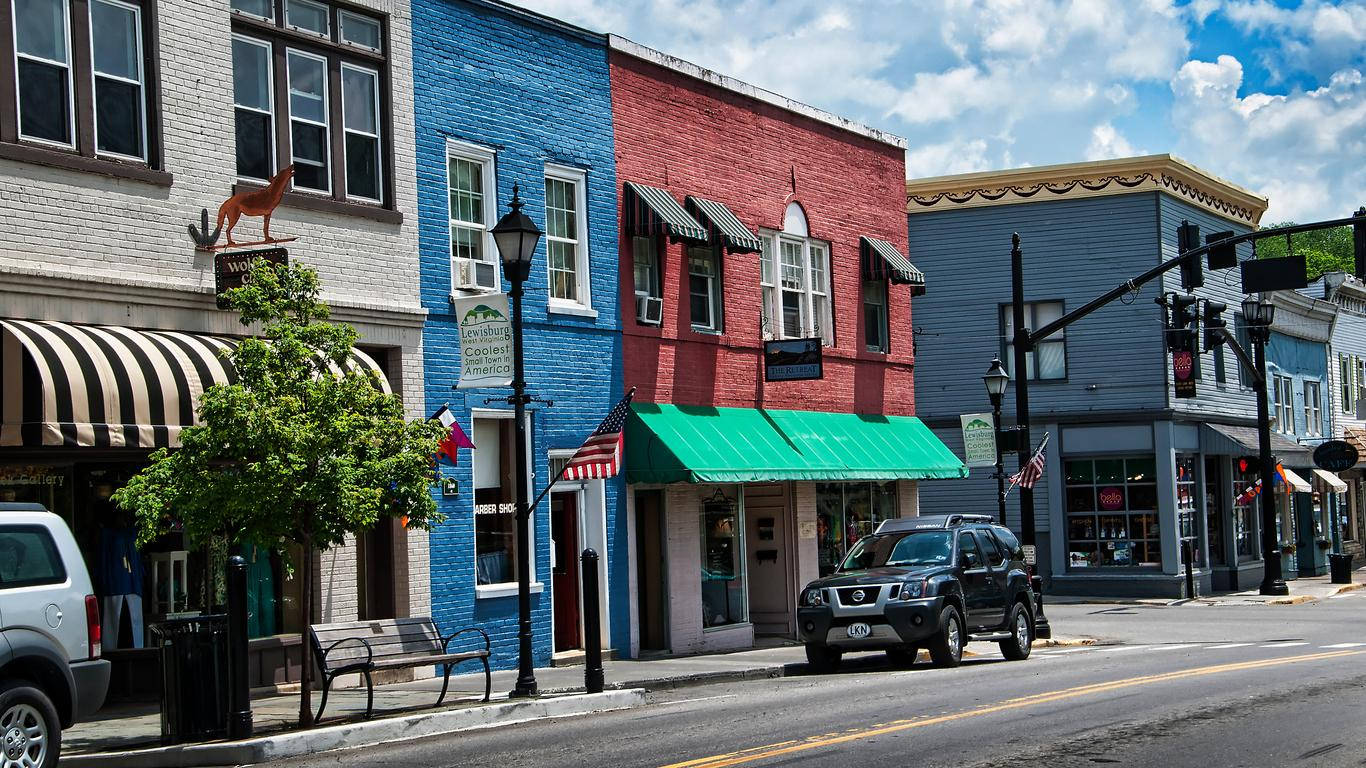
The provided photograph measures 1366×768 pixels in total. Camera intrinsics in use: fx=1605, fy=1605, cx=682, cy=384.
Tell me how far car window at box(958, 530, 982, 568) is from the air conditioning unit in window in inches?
222

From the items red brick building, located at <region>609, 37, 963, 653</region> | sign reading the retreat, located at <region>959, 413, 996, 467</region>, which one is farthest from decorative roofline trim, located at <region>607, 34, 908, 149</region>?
sign reading the retreat, located at <region>959, 413, 996, 467</region>

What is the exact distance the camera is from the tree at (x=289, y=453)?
13438 mm

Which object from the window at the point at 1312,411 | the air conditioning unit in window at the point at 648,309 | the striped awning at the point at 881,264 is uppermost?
the striped awning at the point at 881,264

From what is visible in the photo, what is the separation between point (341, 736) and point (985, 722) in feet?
17.4

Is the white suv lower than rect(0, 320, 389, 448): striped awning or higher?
lower

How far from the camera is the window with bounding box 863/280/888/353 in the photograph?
96.2 feet

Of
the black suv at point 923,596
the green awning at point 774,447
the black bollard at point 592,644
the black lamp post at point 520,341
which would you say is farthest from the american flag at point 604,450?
the black suv at point 923,596

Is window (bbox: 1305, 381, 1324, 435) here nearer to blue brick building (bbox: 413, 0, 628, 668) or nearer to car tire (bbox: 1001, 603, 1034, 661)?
car tire (bbox: 1001, 603, 1034, 661)

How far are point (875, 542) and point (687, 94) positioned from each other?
25.6 ft

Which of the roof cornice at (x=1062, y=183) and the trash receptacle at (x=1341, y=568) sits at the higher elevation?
the roof cornice at (x=1062, y=183)

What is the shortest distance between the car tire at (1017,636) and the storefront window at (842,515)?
5240 mm

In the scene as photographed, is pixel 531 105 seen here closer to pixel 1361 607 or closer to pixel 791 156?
pixel 791 156

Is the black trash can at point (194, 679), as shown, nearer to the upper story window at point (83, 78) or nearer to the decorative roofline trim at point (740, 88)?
the upper story window at point (83, 78)

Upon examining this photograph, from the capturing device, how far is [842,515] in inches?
1108
